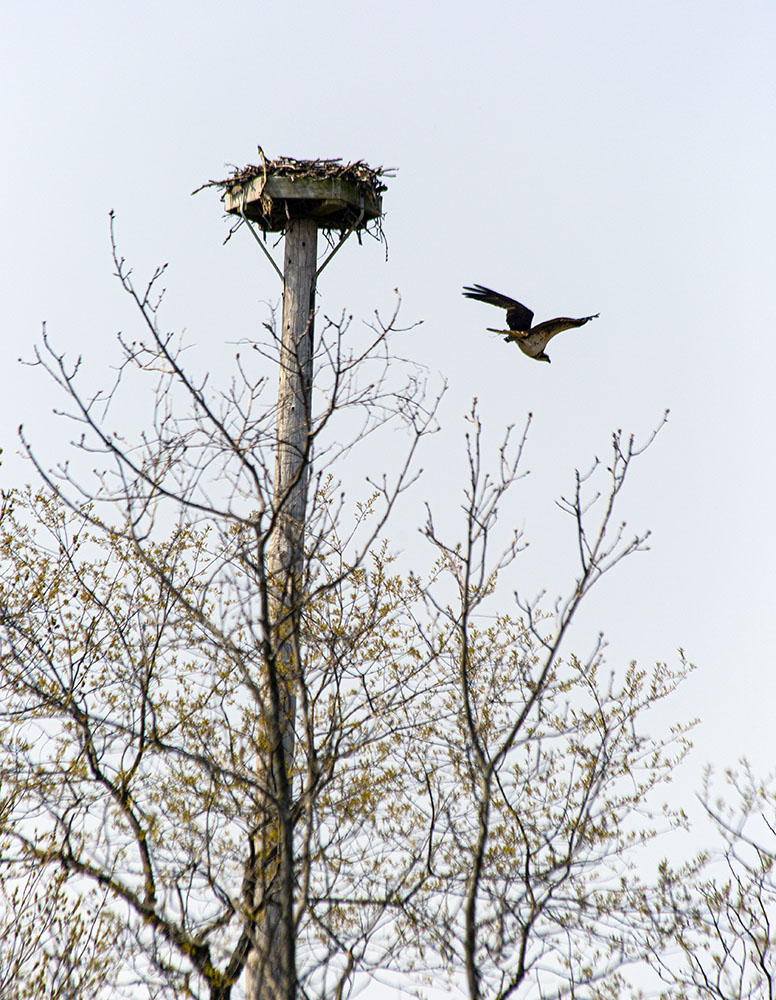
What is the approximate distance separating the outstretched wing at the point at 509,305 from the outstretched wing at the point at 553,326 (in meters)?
0.21

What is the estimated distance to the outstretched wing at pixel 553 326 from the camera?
6117 mm

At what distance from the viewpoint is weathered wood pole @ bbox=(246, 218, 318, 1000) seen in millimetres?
4168

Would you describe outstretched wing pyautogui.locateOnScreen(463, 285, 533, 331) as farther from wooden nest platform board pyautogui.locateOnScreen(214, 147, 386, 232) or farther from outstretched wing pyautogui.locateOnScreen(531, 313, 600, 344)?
wooden nest platform board pyautogui.locateOnScreen(214, 147, 386, 232)

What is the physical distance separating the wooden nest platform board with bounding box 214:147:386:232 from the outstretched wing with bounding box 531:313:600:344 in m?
3.56

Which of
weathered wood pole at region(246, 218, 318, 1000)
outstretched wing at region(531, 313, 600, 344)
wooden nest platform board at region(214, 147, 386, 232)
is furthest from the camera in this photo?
wooden nest platform board at region(214, 147, 386, 232)

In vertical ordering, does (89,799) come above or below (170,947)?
above

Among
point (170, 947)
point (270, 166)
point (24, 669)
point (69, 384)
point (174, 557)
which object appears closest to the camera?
point (69, 384)

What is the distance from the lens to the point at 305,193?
9375 millimetres

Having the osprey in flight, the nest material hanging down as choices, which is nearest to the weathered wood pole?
the nest material hanging down

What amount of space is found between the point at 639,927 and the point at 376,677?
2.35m

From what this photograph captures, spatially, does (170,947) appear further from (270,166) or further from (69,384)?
(270,166)

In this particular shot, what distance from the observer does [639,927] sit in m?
8.09

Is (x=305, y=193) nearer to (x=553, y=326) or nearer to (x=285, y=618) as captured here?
(x=553, y=326)

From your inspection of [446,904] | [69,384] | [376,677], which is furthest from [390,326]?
[446,904]
